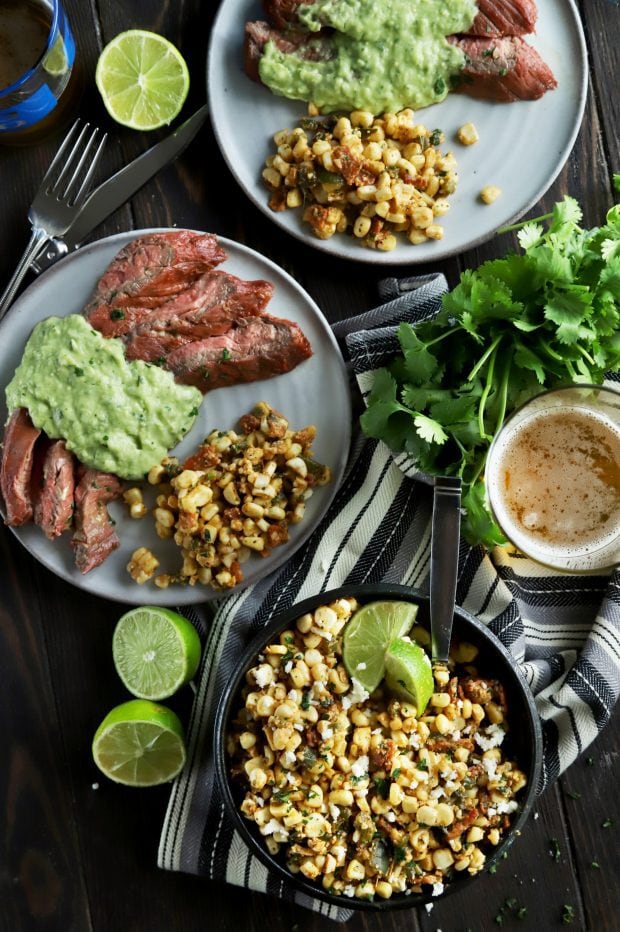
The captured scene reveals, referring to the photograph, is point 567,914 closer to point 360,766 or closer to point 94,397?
point 360,766

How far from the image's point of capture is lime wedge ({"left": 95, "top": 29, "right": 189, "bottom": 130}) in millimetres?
2588

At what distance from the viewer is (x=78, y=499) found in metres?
2.49

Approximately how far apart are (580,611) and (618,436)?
0.68 meters

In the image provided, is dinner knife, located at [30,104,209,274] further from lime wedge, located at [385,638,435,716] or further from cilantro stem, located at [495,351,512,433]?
lime wedge, located at [385,638,435,716]

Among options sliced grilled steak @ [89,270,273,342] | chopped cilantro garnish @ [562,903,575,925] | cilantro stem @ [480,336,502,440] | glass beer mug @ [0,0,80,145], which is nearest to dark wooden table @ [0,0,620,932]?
chopped cilantro garnish @ [562,903,575,925]

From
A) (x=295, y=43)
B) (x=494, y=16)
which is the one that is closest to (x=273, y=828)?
(x=295, y=43)

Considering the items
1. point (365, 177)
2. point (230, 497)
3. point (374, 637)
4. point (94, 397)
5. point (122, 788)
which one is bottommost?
point (122, 788)

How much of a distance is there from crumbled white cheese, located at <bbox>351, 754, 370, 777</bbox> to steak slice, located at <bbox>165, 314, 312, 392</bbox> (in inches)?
42.9

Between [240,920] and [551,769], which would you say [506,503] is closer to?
[551,769]

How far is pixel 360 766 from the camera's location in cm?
224

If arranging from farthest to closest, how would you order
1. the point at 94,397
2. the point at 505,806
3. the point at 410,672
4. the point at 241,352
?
the point at 241,352 → the point at 94,397 → the point at 505,806 → the point at 410,672

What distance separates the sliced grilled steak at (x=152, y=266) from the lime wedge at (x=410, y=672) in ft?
3.87

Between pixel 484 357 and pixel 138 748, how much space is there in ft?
4.71

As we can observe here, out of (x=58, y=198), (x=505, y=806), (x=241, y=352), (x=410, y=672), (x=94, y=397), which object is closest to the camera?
(x=410, y=672)
